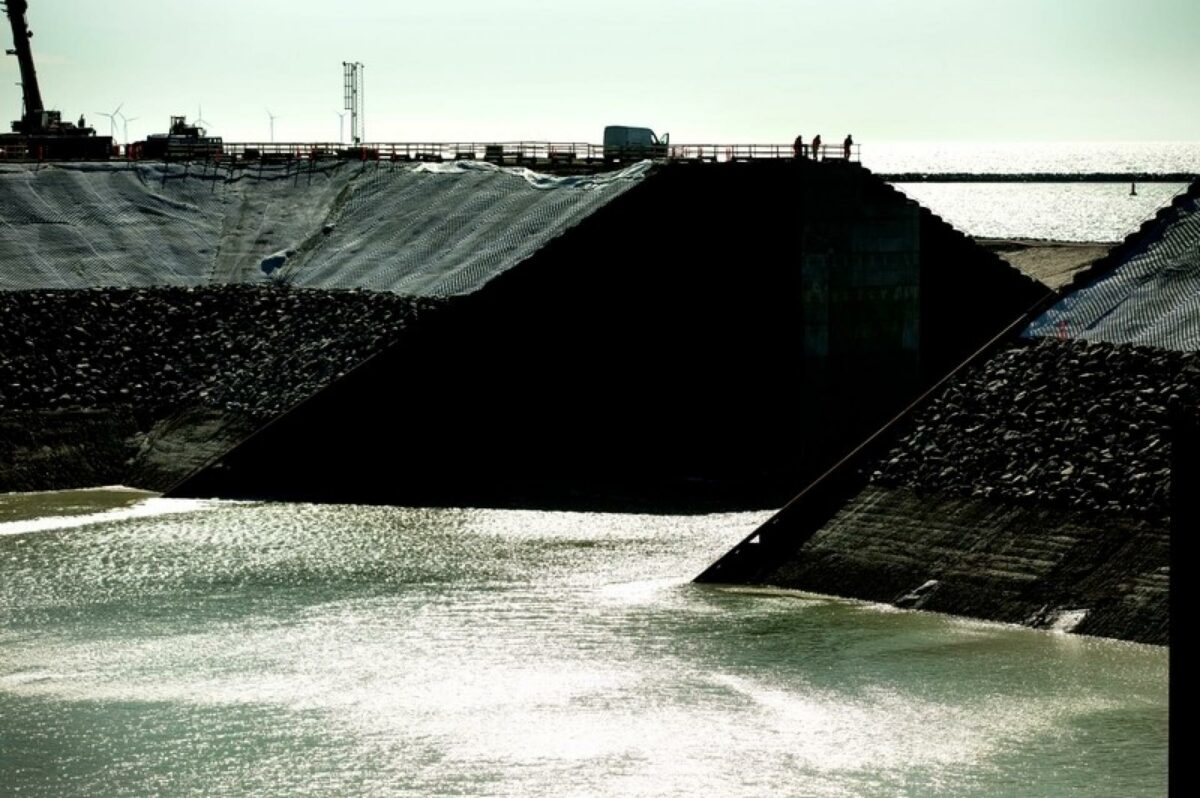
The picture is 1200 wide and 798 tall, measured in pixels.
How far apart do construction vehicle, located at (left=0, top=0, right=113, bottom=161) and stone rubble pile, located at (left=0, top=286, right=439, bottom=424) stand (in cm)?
1286

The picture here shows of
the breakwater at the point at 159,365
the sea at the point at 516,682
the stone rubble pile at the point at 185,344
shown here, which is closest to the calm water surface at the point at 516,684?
the sea at the point at 516,682

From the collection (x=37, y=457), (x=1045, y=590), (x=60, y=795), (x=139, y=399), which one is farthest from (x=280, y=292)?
(x=60, y=795)

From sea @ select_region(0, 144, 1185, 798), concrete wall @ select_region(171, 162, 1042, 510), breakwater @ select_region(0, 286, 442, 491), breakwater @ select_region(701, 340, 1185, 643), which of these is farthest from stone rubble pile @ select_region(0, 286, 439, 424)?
breakwater @ select_region(701, 340, 1185, 643)

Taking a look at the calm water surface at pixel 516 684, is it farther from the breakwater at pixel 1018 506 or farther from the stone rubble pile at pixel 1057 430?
the stone rubble pile at pixel 1057 430

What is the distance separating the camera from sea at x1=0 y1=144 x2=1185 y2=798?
30266mm

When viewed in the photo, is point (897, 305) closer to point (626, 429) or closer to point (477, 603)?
point (626, 429)

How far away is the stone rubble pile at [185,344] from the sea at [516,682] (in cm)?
1278

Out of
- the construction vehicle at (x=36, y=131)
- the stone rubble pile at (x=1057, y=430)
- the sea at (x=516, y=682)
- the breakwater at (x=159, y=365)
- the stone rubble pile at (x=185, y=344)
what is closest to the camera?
the sea at (x=516, y=682)

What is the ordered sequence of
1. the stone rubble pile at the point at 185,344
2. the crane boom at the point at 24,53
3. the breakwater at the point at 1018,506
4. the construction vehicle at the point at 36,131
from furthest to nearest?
1. the crane boom at the point at 24,53
2. the construction vehicle at the point at 36,131
3. the stone rubble pile at the point at 185,344
4. the breakwater at the point at 1018,506

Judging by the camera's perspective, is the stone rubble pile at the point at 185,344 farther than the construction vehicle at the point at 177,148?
No

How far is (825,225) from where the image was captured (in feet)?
211

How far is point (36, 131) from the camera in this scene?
87438 mm

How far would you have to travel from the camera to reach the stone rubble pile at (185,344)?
200ft

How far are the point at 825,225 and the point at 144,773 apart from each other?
37922 mm
